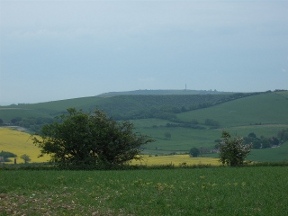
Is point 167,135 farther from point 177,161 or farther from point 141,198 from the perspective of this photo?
point 141,198

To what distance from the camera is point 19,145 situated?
65.8 m

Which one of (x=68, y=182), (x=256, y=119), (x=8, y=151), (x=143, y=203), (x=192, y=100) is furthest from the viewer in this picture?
(x=192, y=100)

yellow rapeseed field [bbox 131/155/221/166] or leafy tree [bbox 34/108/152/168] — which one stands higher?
leafy tree [bbox 34/108/152/168]

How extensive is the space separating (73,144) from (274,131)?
209 ft

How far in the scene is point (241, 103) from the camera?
430ft

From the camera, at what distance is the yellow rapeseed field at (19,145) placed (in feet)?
198

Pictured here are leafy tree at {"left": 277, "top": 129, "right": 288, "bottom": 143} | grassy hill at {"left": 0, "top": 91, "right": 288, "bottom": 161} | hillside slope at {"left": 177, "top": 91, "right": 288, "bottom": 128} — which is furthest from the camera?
hillside slope at {"left": 177, "top": 91, "right": 288, "bottom": 128}

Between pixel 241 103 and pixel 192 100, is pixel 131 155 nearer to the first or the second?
pixel 241 103

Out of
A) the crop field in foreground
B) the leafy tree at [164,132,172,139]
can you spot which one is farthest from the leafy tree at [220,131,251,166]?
the leafy tree at [164,132,172,139]

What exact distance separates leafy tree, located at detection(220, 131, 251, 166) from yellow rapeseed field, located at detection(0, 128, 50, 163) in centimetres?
2249

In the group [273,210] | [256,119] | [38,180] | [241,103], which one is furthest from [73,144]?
[241,103]

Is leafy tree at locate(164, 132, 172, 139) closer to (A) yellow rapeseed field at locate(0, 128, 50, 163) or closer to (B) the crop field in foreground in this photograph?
(A) yellow rapeseed field at locate(0, 128, 50, 163)

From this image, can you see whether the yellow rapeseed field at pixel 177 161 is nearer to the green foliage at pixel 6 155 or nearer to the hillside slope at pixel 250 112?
the green foliage at pixel 6 155

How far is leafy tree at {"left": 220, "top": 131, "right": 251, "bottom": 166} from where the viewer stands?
145ft
